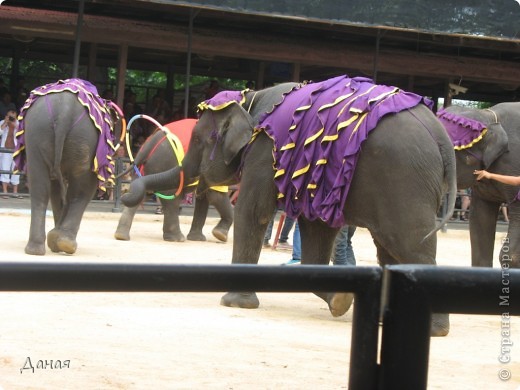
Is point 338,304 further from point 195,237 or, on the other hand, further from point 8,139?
point 8,139

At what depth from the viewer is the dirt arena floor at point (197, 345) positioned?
432 centimetres

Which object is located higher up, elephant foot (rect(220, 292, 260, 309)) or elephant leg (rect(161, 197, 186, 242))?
elephant foot (rect(220, 292, 260, 309))

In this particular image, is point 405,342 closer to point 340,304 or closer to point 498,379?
point 498,379

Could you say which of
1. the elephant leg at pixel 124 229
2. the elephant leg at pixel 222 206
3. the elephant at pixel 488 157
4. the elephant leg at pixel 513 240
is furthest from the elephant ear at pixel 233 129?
the elephant leg at pixel 222 206

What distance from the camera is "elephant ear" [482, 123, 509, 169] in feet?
27.9

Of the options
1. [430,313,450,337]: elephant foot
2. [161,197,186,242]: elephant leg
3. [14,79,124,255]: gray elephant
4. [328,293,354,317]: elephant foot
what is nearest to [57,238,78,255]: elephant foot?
[14,79,124,255]: gray elephant

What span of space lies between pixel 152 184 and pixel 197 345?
9.65 feet

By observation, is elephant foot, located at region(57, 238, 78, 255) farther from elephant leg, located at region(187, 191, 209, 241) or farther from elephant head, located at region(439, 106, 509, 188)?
elephant head, located at region(439, 106, 509, 188)

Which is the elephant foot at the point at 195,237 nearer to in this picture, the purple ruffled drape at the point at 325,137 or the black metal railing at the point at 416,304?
the purple ruffled drape at the point at 325,137

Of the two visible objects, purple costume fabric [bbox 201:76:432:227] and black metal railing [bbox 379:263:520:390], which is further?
purple costume fabric [bbox 201:76:432:227]

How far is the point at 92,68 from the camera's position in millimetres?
19172

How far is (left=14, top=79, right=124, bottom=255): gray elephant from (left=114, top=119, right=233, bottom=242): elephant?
1655 mm

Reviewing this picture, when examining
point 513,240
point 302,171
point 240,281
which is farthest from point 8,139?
point 240,281

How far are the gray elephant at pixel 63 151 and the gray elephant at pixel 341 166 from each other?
2.70 m
